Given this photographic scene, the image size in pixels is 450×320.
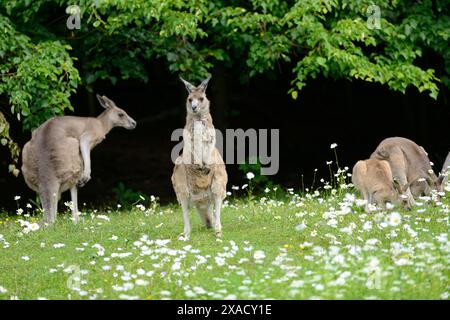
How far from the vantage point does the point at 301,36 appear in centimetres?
1227

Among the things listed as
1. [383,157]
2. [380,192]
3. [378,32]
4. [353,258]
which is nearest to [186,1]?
[378,32]

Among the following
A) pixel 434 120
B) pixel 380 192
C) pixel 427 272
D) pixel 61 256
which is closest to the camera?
pixel 427 272

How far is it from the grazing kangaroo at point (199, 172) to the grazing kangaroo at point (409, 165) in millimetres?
2271

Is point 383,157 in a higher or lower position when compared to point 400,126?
lower

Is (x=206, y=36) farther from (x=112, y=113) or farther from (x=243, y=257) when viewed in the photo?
(x=243, y=257)

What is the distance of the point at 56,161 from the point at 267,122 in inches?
340

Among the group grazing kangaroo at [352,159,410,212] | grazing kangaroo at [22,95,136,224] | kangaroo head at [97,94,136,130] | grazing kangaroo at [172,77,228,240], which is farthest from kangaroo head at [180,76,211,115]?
kangaroo head at [97,94,136,130]

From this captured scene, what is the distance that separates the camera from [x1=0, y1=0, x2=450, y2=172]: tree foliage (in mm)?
11664

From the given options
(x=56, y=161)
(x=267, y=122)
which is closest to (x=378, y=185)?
(x=56, y=161)

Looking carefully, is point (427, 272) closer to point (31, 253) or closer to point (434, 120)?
point (31, 253)

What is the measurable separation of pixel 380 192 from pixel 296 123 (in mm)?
10560

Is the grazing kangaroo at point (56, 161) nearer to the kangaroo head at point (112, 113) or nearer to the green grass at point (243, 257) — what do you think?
the green grass at point (243, 257)

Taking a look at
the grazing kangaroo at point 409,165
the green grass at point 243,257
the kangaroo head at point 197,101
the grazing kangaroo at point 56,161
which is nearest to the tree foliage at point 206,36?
the grazing kangaroo at point 56,161

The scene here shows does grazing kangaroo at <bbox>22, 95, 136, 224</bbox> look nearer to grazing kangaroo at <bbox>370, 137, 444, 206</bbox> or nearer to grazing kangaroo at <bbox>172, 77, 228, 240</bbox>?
grazing kangaroo at <bbox>172, 77, 228, 240</bbox>
